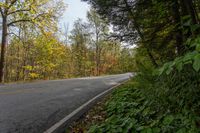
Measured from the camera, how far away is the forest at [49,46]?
698 inches

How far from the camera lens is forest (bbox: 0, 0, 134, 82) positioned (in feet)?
58.1

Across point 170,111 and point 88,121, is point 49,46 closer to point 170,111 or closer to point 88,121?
point 88,121

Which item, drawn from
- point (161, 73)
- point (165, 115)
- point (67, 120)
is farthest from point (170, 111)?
point (67, 120)

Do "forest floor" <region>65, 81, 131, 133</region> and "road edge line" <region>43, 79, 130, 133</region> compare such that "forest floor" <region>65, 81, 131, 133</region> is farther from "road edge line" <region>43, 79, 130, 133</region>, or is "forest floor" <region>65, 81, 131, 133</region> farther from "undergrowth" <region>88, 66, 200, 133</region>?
"undergrowth" <region>88, 66, 200, 133</region>

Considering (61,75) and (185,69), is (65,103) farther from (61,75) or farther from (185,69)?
(61,75)

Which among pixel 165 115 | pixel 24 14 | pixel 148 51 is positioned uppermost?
pixel 24 14

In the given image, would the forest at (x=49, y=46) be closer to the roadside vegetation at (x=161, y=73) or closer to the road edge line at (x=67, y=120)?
the roadside vegetation at (x=161, y=73)

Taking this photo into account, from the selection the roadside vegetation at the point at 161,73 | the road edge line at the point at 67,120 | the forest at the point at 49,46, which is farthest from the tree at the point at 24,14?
the road edge line at the point at 67,120

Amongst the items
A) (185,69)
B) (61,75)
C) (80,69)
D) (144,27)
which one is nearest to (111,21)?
(144,27)

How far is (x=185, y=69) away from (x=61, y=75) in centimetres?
4451

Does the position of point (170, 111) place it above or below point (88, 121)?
above

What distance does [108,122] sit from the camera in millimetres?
3998

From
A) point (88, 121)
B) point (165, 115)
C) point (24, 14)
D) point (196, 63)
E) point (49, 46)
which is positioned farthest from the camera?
point (49, 46)

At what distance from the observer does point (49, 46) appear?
2038cm
